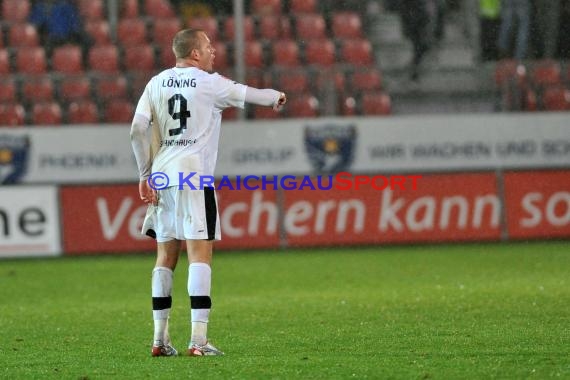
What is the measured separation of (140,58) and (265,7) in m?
2.09

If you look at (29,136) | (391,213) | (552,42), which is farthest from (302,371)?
(552,42)

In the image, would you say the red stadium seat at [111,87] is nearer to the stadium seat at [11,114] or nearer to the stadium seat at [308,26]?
the stadium seat at [11,114]

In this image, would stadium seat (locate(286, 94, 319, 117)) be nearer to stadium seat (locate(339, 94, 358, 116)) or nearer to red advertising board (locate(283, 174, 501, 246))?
stadium seat (locate(339, 94, 358, 116))

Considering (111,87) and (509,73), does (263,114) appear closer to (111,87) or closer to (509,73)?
(111,87)

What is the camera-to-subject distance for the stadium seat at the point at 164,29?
1973 centimetres

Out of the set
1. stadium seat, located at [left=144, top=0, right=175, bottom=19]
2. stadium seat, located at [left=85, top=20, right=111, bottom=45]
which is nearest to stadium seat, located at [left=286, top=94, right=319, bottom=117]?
stadium seat, located at [left=144, top=0, right=175, bottom=19]

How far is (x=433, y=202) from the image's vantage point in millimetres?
17156

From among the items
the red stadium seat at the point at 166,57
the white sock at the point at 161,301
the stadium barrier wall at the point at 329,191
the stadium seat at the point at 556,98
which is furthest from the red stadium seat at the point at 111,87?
the white sock at the point at 161,301

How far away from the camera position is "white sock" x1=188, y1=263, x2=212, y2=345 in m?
7.39

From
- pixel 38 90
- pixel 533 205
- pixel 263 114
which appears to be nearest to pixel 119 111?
pixel 38 90

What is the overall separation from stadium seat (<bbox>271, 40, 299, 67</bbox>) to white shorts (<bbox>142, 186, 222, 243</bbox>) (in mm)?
12132

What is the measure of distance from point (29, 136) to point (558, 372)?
1237cm

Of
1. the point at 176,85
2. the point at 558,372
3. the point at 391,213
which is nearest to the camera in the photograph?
the point at 558,372

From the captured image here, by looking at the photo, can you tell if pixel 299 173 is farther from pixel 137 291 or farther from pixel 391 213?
pixel 137 291
